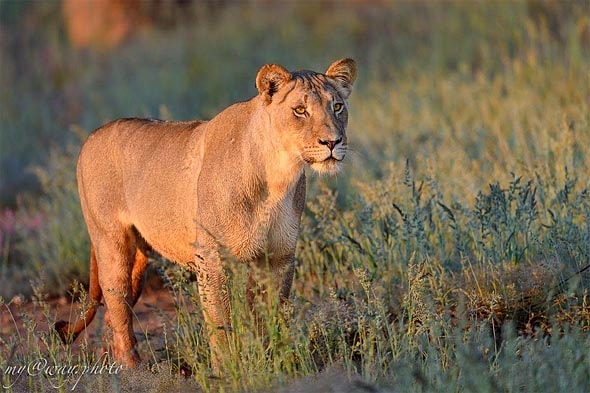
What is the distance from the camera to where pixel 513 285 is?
214 inches

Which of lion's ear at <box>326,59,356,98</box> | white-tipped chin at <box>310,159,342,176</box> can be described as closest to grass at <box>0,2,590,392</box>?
white-tipped chin at <box>310,159,342,176</box>

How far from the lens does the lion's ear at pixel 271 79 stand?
507 cm

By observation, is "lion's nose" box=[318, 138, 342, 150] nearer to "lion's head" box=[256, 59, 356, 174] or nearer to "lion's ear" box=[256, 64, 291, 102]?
"lion's head" box=[256, 59, 356, 174]

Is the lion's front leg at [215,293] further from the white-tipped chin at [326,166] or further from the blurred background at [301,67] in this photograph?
the blurred background at [301,67]

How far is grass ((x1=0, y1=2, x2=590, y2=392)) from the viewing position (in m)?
4.71

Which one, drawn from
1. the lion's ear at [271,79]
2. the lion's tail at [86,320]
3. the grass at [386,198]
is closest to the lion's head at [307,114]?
the lion's ear at [271,79]

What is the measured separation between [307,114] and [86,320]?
1969 millimetres

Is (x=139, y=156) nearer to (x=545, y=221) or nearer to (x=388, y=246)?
(x=388, y=246)

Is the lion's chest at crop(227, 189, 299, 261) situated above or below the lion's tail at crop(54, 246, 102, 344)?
above

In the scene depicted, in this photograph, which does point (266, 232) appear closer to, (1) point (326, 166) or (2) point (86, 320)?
(1) point (326, 166)

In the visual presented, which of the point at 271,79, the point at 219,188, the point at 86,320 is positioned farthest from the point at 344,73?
the point at 86,320

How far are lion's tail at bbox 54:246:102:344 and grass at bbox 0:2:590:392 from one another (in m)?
0.24

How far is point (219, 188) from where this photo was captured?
519cm

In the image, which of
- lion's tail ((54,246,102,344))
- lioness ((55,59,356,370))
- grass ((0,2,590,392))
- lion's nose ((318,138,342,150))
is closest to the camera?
grass ((0,2,590,392))
